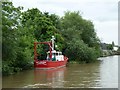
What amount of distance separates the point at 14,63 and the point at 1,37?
792 centimetres

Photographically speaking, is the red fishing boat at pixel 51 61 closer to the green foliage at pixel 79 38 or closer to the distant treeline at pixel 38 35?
the distant treeline at pixel 38 35

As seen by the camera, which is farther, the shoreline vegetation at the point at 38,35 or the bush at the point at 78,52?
the bush at the point at 78,52

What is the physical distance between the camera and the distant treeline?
3056cm

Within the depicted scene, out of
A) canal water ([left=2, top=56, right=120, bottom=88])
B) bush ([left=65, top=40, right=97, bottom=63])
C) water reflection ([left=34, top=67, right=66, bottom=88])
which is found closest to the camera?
canal water ([left=2, top=56, right=120, bottom=88])

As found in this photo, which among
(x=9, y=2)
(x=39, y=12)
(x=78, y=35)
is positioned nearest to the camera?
(x=9, y=2)

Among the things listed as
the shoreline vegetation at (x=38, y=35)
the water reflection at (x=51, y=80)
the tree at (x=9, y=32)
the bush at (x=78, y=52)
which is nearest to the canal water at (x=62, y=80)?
the water reflection at (x=51, y=80)

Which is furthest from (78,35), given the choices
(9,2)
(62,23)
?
(9,2)

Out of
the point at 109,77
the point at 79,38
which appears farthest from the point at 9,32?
the point at 79,38

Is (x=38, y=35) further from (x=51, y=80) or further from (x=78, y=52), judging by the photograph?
(x=51, y=80)

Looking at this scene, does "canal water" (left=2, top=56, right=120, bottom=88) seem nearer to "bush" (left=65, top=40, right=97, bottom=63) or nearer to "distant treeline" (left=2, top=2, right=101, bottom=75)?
"distant treeline" (left=2, top=2, right=101, bottom=75)

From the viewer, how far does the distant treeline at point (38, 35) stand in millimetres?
30562

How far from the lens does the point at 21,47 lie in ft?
123

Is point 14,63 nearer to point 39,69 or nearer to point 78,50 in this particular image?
point 39,69

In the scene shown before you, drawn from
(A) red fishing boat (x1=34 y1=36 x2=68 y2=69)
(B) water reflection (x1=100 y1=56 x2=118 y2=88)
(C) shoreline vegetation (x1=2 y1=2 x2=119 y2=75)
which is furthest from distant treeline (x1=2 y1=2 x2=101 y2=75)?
(B) water reflection (x1=100 y1=56 x2=118 y2=88)
